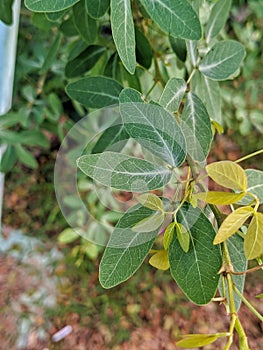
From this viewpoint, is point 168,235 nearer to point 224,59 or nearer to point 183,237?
point 183,237

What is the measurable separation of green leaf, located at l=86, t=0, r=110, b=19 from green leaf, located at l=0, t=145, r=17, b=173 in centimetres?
59

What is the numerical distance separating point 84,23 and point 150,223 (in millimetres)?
370

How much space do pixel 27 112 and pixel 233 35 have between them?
2.54ft

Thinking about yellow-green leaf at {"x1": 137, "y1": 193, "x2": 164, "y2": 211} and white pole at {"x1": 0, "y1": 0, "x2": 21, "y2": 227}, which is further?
white pole at {"x1": 0, "y1": 0, "x2": 21, "y2": 227}

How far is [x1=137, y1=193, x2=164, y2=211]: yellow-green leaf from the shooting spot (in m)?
0.37

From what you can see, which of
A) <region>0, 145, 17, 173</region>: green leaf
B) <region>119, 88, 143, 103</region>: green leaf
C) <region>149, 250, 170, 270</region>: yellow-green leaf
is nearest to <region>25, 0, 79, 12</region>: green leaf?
<region>119, 88, 143, 103</region>: green leaf

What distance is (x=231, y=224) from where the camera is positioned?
343mm

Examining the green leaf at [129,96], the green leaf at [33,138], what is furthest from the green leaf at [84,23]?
the green leaf at [33,138]

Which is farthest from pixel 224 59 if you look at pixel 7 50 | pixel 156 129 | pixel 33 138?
pixel 33 138

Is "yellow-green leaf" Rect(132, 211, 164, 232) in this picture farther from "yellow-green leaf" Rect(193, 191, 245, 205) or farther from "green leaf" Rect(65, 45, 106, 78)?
"green leaf" Rect(65, 45, 106, 78)

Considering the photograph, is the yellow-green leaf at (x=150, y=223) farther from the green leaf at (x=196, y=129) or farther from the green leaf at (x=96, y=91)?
the green leaf at (x=96, y=91)

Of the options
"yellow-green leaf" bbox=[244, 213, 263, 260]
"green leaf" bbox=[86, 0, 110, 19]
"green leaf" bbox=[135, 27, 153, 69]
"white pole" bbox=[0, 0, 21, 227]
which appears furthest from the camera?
"white pole" bbox=[0, 0, 21, 227]

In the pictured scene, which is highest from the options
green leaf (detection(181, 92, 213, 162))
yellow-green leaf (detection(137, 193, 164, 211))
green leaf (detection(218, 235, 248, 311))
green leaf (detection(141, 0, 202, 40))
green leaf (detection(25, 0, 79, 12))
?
green leaf (detection(25, 0, 79, 12))

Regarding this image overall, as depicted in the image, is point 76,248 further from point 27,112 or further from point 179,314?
point 27,112
